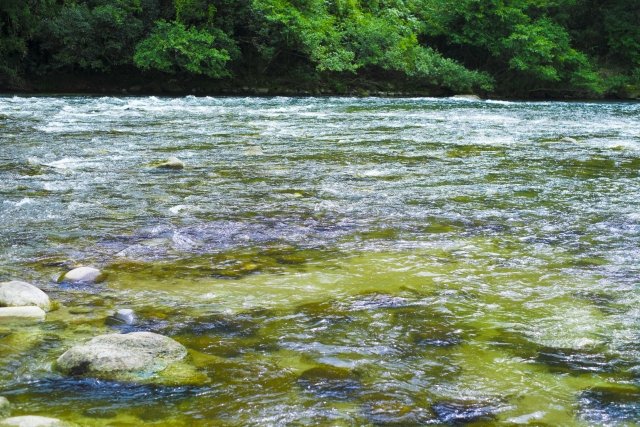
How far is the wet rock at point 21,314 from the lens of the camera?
119 inches

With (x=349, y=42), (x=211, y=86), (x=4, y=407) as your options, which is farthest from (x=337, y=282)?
(x=349, y=42)

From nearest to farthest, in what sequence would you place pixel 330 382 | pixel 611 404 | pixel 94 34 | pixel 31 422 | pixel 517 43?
1. pixel 31 422
2. pixel 611 404
3. pixel 330 382
4. pixel 94 34
5. pixel 517 43

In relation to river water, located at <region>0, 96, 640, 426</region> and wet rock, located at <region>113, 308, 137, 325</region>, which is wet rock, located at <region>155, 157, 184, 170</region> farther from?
wet rock, located at <region>113, 308, 137, 325</region>

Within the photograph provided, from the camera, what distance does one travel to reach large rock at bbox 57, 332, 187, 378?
2525 millimetres

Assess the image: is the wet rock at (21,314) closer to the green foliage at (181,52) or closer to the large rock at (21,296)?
the large rock at (21,296)

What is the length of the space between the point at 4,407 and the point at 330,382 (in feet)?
3.75

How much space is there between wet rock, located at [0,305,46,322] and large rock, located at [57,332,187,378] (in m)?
0.52

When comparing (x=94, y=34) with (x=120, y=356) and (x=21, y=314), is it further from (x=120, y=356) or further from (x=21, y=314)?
(x=120, y=356)

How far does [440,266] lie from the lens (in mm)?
3941

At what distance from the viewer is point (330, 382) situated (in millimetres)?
2488

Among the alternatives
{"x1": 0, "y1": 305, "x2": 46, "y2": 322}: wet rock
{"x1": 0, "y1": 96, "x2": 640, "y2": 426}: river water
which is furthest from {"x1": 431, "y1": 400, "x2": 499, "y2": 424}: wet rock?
{"x1": 0, "y1": 305, "x2": 46, "y2": 322}: wet rock

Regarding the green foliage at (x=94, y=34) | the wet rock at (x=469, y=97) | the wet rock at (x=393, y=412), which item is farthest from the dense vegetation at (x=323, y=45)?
the wet rock at (x=393, y=412)

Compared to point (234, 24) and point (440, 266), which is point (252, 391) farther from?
point (234, 24)

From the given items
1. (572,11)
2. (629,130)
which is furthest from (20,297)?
(572,11)
